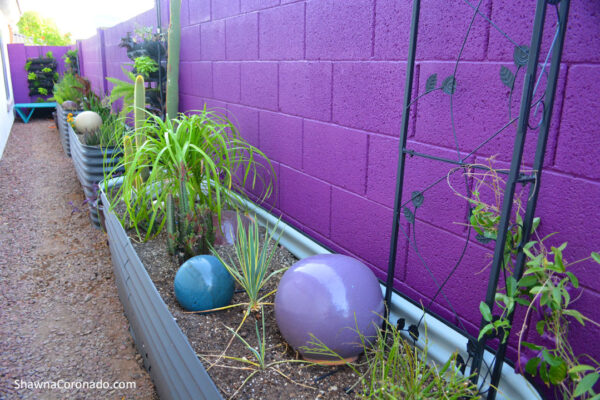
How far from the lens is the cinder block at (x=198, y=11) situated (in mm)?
3537

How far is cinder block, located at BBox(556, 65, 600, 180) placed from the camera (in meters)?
1.15

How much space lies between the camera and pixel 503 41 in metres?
1.36

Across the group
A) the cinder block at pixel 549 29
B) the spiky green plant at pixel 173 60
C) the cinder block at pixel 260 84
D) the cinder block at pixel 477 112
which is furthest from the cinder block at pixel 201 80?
the cinder block at pixel 549 29

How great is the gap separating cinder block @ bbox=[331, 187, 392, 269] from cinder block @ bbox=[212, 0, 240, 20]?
159cm

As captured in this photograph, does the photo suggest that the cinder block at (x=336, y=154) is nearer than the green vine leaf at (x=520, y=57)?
No

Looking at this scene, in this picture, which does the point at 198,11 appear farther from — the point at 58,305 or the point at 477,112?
the point at 477,112

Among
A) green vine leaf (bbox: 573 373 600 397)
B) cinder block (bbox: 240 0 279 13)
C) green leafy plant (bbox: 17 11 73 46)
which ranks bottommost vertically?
green vine leaf (bbox: 573 373 600 397)

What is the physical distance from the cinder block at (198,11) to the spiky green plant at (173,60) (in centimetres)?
13

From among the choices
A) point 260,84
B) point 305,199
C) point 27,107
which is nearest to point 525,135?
point 305,199

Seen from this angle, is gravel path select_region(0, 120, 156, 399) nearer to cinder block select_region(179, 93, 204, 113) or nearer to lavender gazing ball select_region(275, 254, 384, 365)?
lavender gazing ball select_region(275, 254, 384, 365)

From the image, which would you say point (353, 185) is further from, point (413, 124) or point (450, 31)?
point (450, 31)

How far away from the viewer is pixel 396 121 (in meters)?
1.78

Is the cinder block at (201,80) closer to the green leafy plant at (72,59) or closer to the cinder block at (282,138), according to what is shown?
the cinder block at (282,138)

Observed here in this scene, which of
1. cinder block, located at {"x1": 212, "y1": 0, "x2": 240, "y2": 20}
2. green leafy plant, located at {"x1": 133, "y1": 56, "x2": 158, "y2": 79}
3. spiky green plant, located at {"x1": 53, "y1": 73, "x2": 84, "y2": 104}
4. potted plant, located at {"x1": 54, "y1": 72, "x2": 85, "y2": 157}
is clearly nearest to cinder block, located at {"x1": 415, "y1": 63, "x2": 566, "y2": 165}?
cinder block, located at {"x1": 212, "y1": 0, "x2": 240, "y2": 20}
